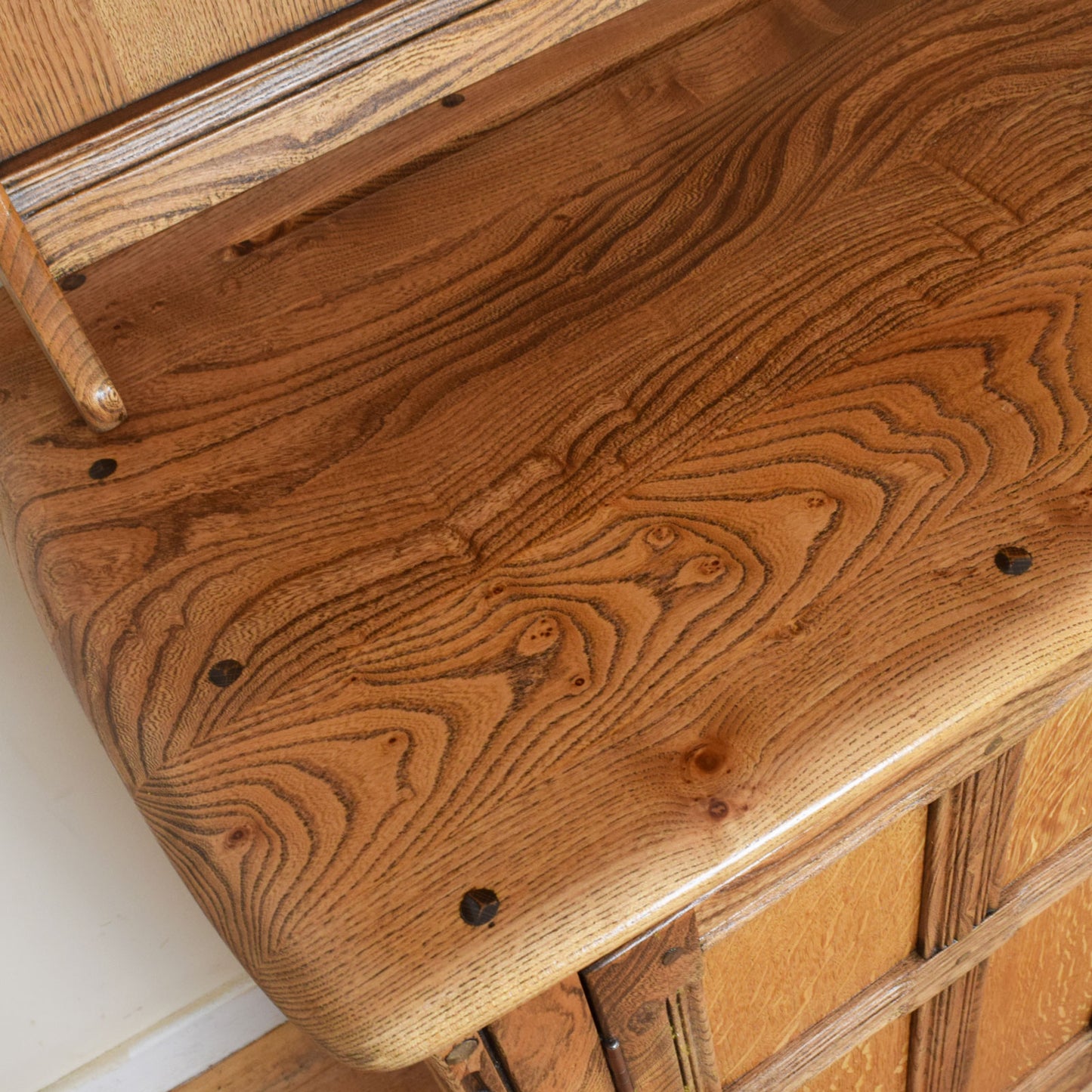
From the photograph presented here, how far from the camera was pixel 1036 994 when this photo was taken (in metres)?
0.84

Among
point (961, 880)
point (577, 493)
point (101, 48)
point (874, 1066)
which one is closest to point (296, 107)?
point (101, 48)

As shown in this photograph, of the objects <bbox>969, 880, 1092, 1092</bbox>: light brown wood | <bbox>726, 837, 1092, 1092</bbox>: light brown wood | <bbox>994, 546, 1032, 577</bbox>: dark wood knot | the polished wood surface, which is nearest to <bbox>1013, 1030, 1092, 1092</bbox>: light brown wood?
<bbox>969, 880, 1092, 1092</bbox>: light brown wood

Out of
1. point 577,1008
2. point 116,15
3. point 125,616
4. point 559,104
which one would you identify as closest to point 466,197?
point 559,104

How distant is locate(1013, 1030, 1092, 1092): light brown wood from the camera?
3.10ft

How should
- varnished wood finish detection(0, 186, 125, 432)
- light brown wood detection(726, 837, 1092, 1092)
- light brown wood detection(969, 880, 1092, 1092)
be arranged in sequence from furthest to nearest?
light brown wood detection(969, 880, 1092, 1092) → light brown wood detection(726, 837, 1092, 1092) → varnished wood finish detection(0, 186, 125, 432)

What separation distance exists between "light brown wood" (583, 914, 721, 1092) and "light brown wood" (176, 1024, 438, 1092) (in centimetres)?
68

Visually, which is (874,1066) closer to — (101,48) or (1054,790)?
(1054,790)

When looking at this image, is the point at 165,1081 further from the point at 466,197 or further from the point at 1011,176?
the point at 1011,176

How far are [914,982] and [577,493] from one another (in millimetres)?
370

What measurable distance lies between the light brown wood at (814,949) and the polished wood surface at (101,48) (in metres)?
0.53

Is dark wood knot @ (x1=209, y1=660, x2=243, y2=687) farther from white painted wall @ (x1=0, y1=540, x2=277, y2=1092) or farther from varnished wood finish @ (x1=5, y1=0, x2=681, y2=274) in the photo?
white painted wall @ (x1=0, y1=540, x2=277, y2=1092)

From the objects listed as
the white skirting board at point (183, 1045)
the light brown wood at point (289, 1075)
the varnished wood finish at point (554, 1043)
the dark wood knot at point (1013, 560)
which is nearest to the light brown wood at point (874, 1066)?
the varnished wood finish at point (554, 1043)

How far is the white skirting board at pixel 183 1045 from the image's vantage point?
4.01ft

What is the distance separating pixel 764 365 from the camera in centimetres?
57
